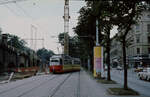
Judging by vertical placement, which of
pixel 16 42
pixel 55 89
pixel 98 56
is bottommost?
pixel 55 89

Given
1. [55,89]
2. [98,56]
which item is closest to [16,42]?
A: [98,56]

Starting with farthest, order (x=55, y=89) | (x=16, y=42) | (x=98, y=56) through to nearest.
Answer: (x=16, y=42)
(x=98, y=56)
(x=55, y=89)

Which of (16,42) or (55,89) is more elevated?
(16,42)

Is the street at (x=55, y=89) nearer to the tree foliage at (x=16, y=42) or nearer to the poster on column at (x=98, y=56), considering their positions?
the poster on column at (x=98, y=56)

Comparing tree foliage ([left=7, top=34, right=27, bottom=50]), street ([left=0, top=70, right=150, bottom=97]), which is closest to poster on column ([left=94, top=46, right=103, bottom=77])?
street ([left=0, top=70, right=150, bottom=97])

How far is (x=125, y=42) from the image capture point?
15.2m

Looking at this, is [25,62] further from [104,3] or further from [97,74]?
[104,3]

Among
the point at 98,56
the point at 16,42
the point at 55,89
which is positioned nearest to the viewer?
the point at 55,89

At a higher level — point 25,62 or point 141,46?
point 141,46

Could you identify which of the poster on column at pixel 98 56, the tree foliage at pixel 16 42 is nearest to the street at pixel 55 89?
the poster on column at pixel 98 56

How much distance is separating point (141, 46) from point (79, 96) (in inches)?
2215

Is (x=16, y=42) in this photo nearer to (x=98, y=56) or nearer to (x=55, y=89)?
(x=98, y=56)

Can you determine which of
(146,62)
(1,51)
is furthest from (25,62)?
(146,62)

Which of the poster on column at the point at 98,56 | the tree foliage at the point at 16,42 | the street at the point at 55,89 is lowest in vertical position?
the street at the point at 55,89
